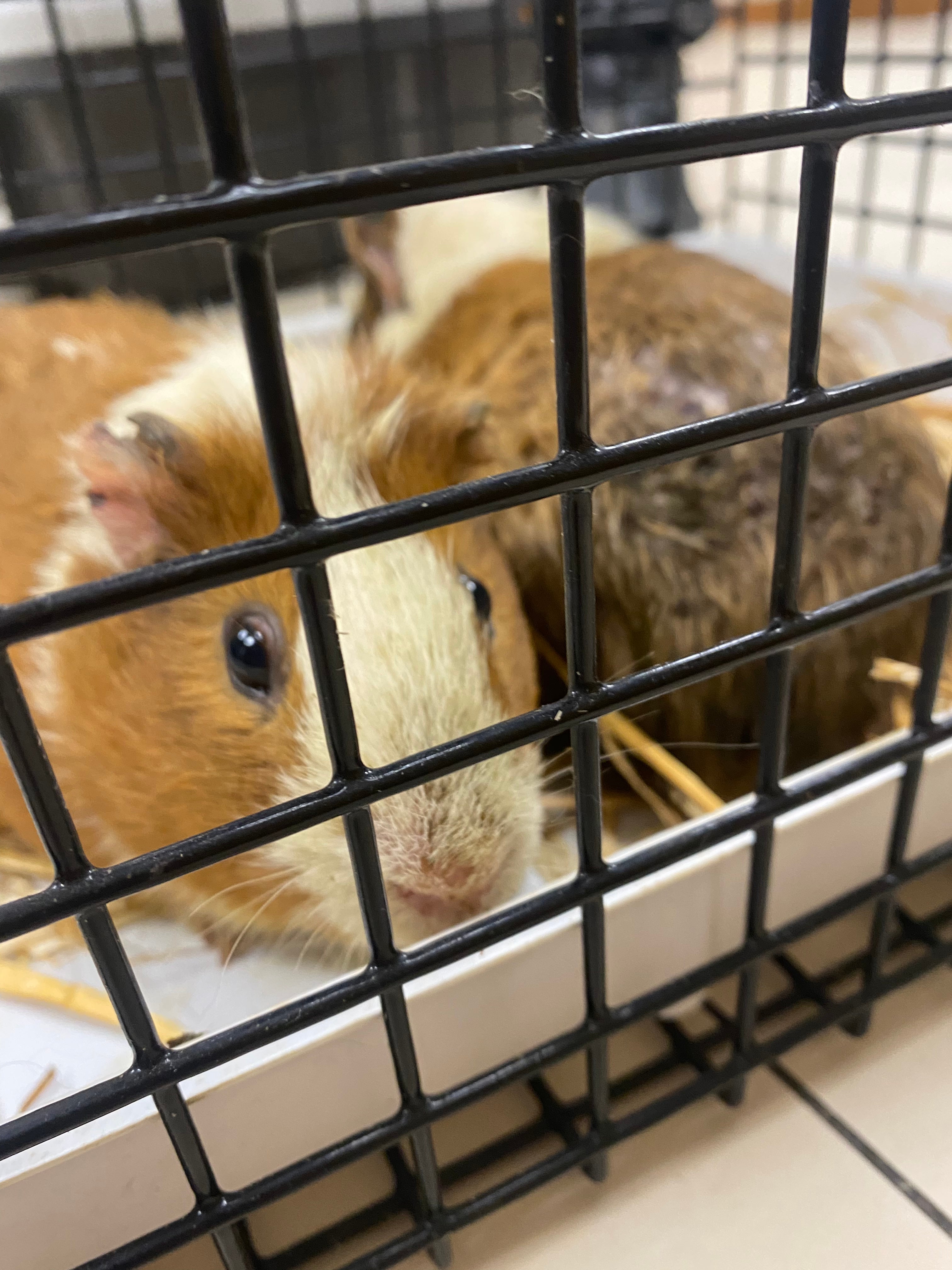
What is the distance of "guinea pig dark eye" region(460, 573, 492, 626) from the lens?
2.49 ft

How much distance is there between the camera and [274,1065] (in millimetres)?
581

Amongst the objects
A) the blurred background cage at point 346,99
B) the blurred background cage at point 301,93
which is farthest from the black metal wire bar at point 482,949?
the blurred background cage at point 301,93

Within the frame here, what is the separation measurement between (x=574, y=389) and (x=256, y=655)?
13.7 inches

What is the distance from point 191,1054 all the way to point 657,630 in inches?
23.0

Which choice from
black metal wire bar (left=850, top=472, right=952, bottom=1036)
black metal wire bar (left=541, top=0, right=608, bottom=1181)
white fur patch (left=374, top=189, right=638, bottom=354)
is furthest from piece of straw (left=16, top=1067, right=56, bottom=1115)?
white fur patch (left=374, top=189, right=638, bottom=354)

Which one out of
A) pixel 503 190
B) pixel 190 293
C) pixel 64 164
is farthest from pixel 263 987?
pixel 64 164

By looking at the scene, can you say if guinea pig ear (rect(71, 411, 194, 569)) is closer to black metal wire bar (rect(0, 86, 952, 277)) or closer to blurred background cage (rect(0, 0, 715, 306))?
black metal wire bar (rect(0, 86, 952, 277))

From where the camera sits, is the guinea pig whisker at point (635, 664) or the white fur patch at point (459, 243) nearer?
the guinea pig whisker at point (635, 664)

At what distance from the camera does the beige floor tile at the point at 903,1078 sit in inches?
29.1

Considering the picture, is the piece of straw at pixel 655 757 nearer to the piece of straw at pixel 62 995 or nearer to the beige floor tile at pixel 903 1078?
the beige floor tile at pixel 903 1078

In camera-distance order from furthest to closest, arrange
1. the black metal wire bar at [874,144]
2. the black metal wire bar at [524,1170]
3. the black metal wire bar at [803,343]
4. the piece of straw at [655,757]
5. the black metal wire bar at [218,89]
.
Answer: the black metal wire bar at [874,144]
the piece of straw at [655,757]
the black metal wire bar at [524,1170]
the black metal wire bar at [803,343]
the black metal wire bar at [218,89]

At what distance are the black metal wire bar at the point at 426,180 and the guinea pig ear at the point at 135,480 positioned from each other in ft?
1.03

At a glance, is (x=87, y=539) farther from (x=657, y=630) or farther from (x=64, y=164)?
(x=64, y=164)

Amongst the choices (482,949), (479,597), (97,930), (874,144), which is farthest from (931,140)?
(97,930)
